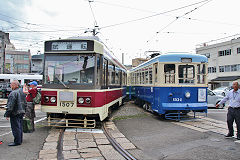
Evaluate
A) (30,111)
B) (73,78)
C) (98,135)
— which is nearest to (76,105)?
(73,78)

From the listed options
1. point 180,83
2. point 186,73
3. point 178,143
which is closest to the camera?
point 178,143

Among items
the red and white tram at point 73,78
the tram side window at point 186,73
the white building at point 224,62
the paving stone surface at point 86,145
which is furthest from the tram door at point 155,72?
the white building at point 224,62

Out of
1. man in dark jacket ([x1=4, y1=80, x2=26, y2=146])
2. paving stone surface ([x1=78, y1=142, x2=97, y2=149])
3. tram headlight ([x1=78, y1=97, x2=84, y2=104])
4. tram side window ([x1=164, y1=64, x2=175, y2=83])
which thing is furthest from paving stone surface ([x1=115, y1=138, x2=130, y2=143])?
tram side window ([x1=164, y1=64, x2=175, y2=83])

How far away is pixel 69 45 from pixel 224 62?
36.1m

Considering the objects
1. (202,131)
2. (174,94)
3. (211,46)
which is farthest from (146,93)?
(211,46)

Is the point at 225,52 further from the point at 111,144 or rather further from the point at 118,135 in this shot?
the point at 111,144

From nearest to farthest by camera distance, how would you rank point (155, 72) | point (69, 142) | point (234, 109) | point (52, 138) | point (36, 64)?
point (69, 142), point (52, 138), point (234, 109), point (155, 72), point (36, 64)

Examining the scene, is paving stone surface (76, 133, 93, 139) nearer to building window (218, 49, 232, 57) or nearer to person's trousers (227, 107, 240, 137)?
person's trousers (227, 107, 240, 137)

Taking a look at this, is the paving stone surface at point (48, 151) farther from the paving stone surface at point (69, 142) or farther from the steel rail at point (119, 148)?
the steel rail at point (119, 148)

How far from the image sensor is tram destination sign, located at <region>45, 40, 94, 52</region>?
727cm

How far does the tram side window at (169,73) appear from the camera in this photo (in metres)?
9.41

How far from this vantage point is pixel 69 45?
734 cm

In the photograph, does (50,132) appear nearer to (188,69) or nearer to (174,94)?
(174,94)

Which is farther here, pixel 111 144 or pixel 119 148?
pixel 111 144
